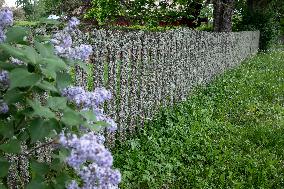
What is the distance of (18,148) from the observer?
2.05 metres

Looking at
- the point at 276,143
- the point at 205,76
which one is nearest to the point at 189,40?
the point at 205,76

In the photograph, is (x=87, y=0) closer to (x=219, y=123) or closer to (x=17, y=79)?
(x=219, y=123)

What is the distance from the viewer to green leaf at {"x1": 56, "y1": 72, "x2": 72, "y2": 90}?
6.95 feet

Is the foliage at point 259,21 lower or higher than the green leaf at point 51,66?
lower

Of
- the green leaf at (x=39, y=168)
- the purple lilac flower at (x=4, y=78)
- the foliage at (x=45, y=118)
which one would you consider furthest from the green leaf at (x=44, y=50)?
the green leaf at (x=39, y=168)

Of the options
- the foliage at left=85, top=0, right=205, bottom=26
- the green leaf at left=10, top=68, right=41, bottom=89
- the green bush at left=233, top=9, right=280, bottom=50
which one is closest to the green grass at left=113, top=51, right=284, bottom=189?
the green leaf at left=10, top=68, right=41, bottom=89

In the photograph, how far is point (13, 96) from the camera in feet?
6.53

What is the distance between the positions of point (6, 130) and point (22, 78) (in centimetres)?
32

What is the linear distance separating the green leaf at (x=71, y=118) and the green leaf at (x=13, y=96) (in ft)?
0.70

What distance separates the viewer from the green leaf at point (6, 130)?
2.05 meters

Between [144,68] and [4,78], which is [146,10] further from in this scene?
[4,78]

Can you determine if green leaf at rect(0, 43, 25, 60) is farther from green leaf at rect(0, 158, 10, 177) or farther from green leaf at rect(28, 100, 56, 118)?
green leaf at rect(0, 158, 10, 177)

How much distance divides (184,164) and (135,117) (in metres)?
1.03

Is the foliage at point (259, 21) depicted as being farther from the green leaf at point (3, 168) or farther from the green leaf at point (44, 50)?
the green leaf at point (3, 168)
